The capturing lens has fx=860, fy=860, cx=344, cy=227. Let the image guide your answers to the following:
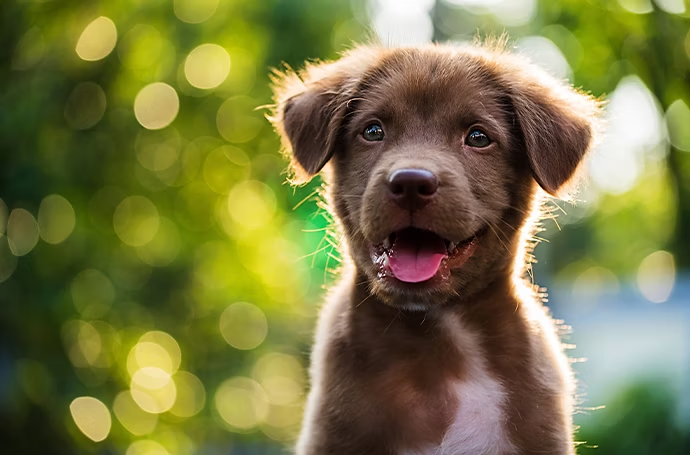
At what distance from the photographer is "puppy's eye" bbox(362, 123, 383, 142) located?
4.09 metres

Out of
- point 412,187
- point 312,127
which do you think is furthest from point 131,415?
point 412,187

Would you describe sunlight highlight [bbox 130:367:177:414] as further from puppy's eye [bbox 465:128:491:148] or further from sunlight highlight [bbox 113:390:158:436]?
puppy's eye [bbox 465:128:491:148]

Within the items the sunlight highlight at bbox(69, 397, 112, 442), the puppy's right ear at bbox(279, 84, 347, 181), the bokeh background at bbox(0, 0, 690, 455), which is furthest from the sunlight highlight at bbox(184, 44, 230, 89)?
the puppy's right ear at bbox(279, 84, 347, 181)

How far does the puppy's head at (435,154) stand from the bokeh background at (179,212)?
3630 mm

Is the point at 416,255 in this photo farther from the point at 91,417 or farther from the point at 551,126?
the point at 91,417

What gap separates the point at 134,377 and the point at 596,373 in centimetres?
690

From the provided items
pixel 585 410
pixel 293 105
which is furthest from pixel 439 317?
pixel 293 105

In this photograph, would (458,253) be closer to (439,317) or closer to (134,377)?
(439,317)

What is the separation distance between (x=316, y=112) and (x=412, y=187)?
96 cm

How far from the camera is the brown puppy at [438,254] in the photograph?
3.71m

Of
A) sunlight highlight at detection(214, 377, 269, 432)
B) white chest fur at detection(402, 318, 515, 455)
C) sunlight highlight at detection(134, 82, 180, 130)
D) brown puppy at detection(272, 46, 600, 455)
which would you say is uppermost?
sunlight highlight at detection(134, 82, 180, 130)

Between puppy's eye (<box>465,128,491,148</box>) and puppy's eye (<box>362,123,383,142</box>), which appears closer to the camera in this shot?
puppy's eye (<box>465,128,491,148</box>)

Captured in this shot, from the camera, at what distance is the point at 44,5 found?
996 cm

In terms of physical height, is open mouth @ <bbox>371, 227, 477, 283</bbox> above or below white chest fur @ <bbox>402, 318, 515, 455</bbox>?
above
